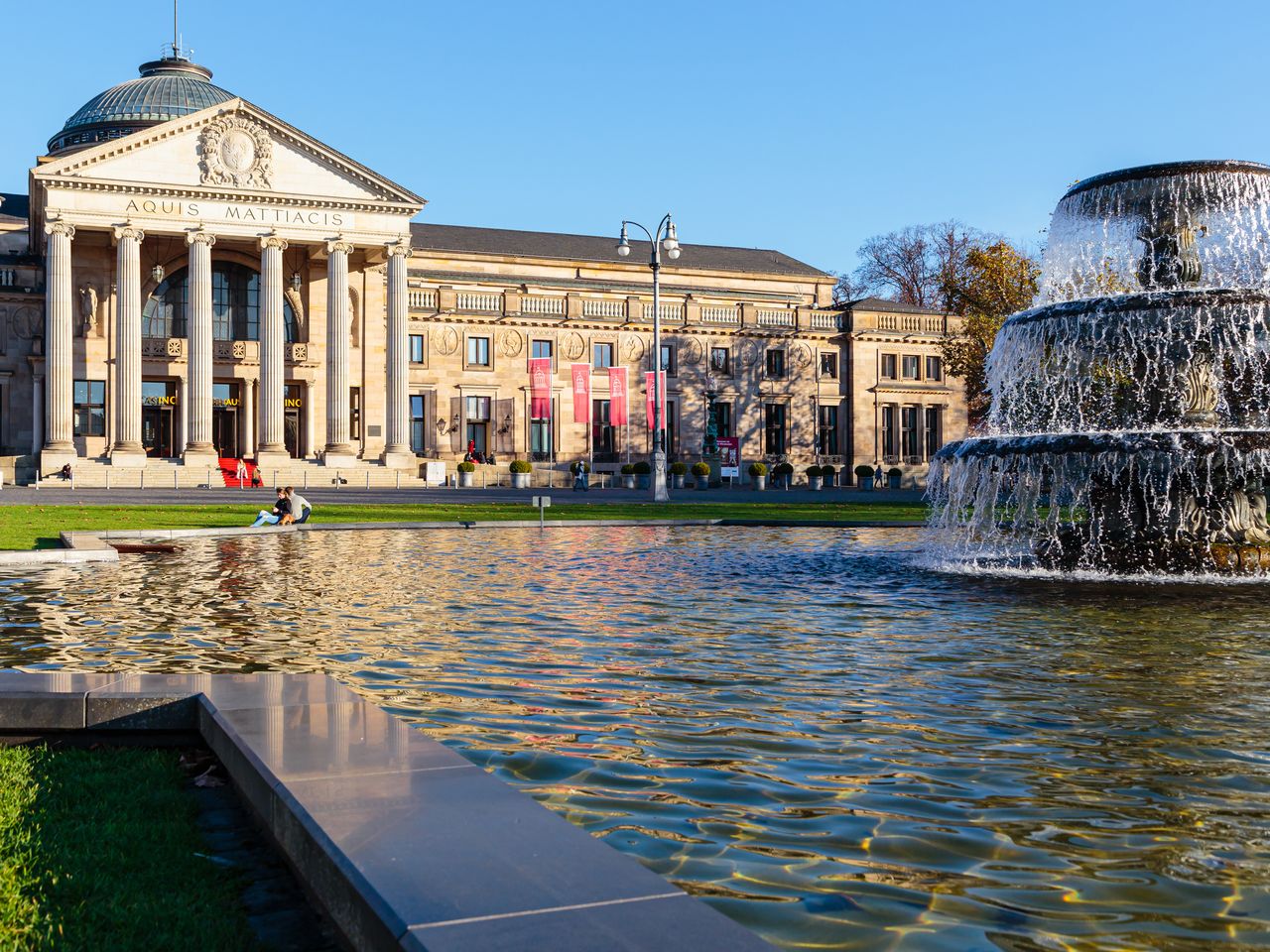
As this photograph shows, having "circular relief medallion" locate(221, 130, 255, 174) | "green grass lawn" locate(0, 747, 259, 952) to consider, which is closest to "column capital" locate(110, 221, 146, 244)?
"circular relief medallion" locate(221, 130, 255, 174)

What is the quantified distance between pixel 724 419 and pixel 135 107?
39.8 meters

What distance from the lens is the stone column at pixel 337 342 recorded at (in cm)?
6228

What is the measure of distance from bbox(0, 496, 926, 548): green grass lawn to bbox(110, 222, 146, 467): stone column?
21.3m

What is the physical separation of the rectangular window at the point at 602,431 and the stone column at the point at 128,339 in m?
25.2

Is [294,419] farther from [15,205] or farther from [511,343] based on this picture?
[15,205]

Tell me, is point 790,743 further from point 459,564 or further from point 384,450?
point 384,450

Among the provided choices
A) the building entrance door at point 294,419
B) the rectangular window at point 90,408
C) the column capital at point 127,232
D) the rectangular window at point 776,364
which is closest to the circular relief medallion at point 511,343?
the building entrance door at point 294,419

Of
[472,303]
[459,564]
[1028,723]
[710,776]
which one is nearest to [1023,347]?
[459,564]

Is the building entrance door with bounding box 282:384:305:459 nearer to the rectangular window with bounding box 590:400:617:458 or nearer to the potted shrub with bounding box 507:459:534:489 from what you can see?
the potted shrub with bounding box 507:459:534:489

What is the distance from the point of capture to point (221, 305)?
66312mm

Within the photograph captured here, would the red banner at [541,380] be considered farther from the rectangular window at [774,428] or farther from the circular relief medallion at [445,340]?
the rectangular window at [774,428]

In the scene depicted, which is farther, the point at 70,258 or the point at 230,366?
the point at 230,366

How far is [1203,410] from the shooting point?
17.2m

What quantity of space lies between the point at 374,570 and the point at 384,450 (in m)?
48.0
